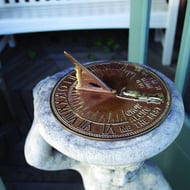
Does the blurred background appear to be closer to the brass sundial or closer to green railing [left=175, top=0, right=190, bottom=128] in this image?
green railing [left=175, top=0, right=190, bottom=128]

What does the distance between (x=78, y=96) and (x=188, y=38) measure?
20.7 inches

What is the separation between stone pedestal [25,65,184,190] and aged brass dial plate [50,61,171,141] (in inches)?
0.8

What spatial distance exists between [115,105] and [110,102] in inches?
0.8

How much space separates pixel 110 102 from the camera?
2.90 feet

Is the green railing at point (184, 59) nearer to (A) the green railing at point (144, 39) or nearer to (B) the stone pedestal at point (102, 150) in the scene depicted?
(A) the green railing at point (144, 39)

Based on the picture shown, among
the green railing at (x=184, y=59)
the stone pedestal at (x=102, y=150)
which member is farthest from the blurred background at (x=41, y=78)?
the stone pedestal at (x=102, y=150)

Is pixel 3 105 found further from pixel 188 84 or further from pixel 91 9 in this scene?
pixel 188 84

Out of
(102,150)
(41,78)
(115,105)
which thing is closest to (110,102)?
(115,105)

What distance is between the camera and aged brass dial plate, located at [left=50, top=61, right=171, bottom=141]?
2.66 ft

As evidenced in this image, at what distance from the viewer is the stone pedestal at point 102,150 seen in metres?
0.77

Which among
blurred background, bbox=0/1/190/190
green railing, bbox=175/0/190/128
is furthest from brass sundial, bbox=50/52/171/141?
blurred background, bbox=0/1/190/190

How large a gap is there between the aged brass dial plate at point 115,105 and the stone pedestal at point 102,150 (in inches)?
0.8

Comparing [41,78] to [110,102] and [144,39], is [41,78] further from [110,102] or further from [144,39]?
[110,102]

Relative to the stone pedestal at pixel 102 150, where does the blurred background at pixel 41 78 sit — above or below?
below
